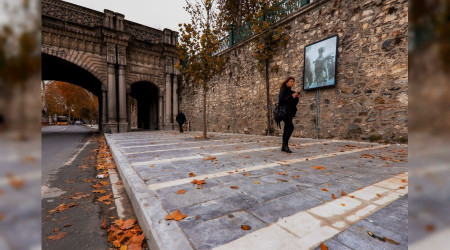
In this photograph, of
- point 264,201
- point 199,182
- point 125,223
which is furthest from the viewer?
point 199,182

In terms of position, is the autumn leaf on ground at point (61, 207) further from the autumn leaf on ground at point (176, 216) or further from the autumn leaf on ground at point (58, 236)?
the autumn leaf on ground at point (176, 216)

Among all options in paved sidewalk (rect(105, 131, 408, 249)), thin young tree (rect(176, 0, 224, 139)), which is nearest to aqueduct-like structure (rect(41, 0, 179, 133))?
thin young tree (rect(176, 0, 224, 139))

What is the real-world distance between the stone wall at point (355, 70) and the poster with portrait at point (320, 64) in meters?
0.22

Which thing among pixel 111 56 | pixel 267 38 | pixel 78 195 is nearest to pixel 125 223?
pixel 78 195

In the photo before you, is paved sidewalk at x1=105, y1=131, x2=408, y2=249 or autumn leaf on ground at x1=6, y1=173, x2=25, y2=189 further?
paved sidewalk at x1=105, y1=131, x2=408, y2=249

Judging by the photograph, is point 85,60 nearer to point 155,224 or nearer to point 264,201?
point 155,224

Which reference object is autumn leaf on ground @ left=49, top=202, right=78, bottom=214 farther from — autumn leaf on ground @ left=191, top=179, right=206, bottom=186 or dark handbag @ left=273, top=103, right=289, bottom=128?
dark handbag @ left=273, top=103, right=289, bottom=128

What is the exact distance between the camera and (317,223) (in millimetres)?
1854

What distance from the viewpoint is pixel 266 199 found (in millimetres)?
2336

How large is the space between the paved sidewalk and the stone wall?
3553 mm

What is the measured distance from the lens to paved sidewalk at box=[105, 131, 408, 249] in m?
1.66

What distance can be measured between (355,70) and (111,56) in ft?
50.8

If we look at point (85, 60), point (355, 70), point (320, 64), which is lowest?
point (355, 70)

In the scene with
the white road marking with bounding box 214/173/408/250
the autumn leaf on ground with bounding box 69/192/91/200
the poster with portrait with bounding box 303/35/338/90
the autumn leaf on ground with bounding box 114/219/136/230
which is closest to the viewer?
the white road marking with bounding box 214/173/408/250
